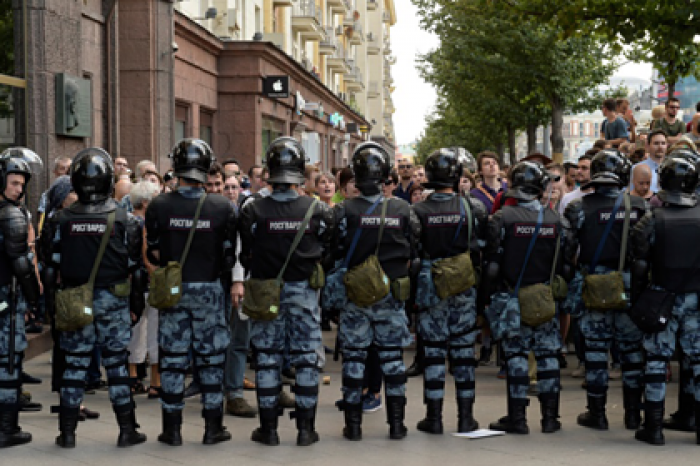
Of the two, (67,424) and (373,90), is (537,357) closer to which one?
(67,424)

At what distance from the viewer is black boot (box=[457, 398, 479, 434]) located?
23.0 ft

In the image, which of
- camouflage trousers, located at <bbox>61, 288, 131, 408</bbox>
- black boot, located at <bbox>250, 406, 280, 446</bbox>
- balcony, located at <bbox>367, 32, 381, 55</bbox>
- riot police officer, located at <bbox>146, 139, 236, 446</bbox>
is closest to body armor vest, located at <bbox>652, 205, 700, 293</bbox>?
black boot, located at <bbox>250, 406, 280, 446</bbox>

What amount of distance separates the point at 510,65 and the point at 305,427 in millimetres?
22124

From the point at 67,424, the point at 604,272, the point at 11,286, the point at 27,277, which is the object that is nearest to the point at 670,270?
the point at 604,272

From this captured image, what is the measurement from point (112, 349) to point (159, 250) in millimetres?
755

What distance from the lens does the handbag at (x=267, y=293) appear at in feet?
21.9

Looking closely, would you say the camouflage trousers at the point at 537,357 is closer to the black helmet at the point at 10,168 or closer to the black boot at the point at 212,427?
the black boot at the point at 212,427

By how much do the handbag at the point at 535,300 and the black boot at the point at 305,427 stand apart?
165cm

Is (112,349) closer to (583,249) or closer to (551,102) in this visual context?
(583,249)

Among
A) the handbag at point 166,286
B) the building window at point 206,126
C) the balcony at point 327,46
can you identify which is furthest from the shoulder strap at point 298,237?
the balcony at point 327,46

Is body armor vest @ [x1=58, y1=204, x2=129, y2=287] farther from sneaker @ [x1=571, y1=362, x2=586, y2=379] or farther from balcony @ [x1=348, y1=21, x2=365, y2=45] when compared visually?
balcony @ [x1=348, y1=21, x2=365, y2=45]

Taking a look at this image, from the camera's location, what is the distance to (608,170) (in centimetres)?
725

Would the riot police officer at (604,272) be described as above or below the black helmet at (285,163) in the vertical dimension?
below

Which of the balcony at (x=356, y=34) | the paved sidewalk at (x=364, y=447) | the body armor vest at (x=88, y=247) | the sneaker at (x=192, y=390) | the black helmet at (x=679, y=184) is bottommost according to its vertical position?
the paved sidewalk at (x=364, y=447)
